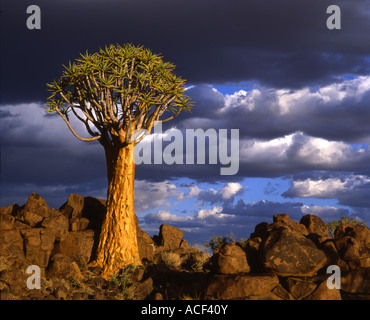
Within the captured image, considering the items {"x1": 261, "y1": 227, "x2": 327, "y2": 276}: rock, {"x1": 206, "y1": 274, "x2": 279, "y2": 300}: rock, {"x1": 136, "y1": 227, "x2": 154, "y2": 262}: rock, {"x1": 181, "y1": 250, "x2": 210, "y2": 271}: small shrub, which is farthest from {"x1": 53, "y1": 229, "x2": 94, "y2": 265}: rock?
{"x1": 261, "y1": 227, "x2": 327, "y2": 276}: rock

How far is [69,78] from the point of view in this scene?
1758cm

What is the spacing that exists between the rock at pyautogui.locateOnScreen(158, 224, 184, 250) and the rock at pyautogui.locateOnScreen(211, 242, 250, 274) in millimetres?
8546

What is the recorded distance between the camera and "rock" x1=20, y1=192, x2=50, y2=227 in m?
16.8

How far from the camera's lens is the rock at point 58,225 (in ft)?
53.7

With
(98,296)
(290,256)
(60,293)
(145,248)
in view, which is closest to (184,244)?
(145,248)

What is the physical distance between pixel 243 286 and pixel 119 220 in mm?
6537

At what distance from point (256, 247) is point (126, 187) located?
5.72 m

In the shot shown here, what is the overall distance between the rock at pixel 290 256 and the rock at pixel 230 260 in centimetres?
60

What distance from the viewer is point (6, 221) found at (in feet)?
53.4

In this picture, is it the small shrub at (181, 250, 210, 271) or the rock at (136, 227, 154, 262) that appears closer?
the small shrub at (181, 250, 210, 271)

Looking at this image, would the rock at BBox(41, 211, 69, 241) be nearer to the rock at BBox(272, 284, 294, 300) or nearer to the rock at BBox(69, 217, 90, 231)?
the rock at BBox(69, 217, 90, 231)
